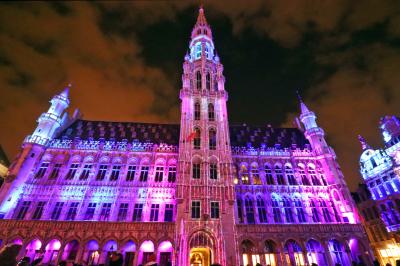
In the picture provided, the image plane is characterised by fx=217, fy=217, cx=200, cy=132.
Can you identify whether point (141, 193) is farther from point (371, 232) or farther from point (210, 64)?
point (371, 232)

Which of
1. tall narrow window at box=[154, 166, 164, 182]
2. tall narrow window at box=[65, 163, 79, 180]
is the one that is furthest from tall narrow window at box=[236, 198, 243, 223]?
tall narrow window at box=[65, 163, 79, 180]

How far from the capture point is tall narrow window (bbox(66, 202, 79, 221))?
94.3 ft

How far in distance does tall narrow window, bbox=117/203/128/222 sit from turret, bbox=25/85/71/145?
16.2 m

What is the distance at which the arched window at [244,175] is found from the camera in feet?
110

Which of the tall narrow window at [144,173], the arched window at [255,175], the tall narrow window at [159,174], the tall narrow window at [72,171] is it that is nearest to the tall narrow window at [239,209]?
the arched window at [255,175]

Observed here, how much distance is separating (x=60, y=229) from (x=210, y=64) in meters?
34.7

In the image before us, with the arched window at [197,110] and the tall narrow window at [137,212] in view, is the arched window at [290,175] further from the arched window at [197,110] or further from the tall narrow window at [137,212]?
the tall narrow window at [137,212]

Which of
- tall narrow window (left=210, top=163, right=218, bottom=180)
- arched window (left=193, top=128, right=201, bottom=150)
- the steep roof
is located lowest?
tall narrow window (left=210, top=163, right=218, bottom=180)

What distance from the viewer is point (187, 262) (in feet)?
81.1

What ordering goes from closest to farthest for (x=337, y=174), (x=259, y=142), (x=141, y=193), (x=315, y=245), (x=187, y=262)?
(x=187, y=262)
(x=315, y=245)
(x=141, y=193)
(x=337, y=174)
(x=259, y=142)

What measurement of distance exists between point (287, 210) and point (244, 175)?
775cm

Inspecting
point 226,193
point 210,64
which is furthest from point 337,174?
point 210,64

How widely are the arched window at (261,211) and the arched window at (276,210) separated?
4.70 ft

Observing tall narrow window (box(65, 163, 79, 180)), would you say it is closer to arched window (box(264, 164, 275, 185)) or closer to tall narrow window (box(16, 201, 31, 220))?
tall narrow window (box(16, 201, 31, 220))
